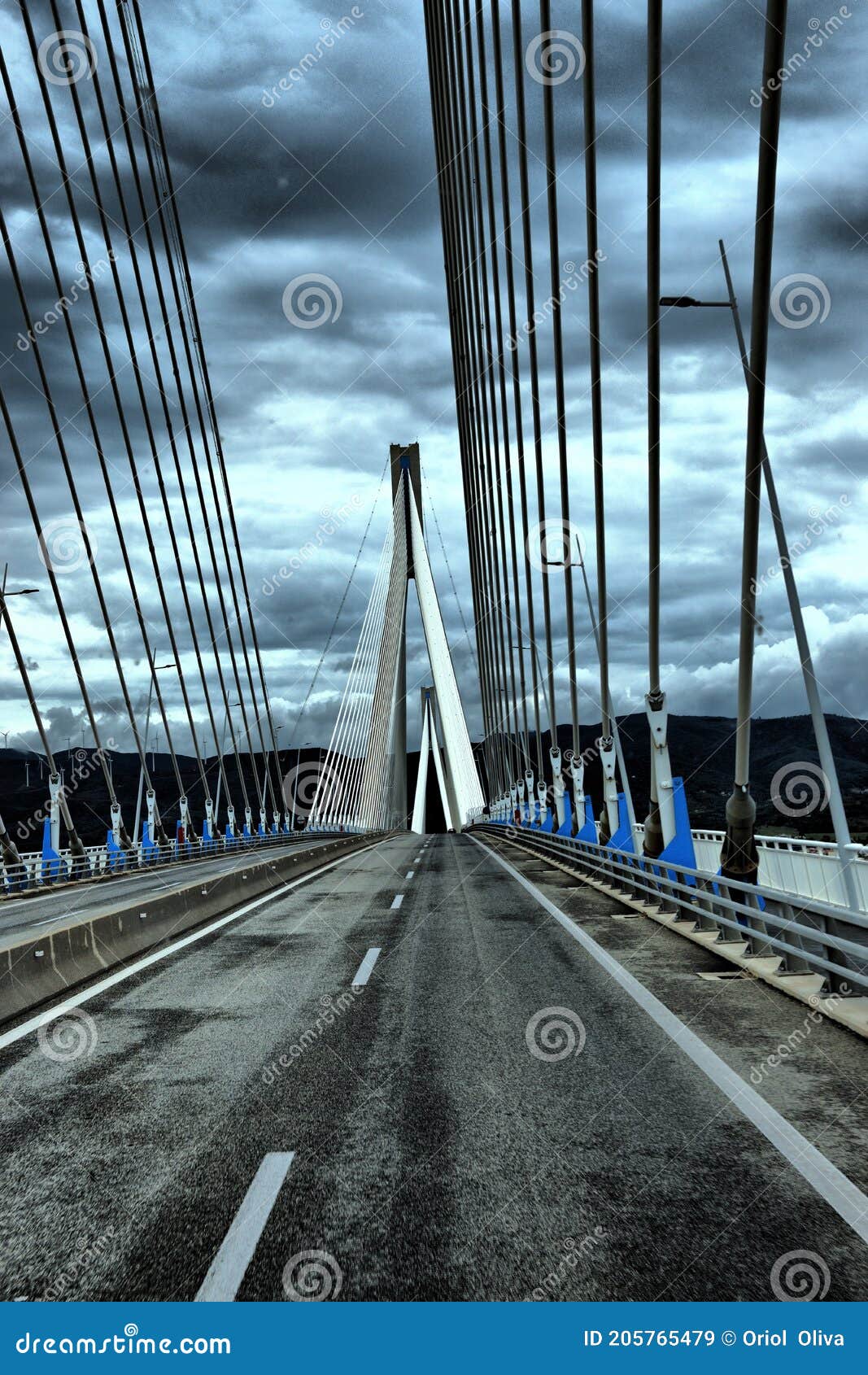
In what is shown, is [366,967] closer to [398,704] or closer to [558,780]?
[558,780]

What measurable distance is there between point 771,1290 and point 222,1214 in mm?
2107

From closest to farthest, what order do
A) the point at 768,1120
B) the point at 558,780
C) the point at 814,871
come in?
the point at 768,1120 < the point at 814,871 < the point at 558,780

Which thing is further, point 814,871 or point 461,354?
point 461,354

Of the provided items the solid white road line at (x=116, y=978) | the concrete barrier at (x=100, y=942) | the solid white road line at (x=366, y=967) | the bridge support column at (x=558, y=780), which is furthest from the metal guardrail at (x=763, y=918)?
the bridge support column at (x=558, y=780)

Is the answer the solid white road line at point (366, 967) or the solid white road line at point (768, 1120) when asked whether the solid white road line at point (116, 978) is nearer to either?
the solid white road line at point (366, 967)

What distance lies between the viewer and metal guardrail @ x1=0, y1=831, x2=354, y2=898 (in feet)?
93.4

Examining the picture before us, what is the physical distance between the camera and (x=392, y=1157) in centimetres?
493

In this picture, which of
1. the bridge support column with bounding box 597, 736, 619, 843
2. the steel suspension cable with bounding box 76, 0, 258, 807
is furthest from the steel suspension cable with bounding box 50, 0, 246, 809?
the bridge support column with bounding box 597, 736, 619, 843

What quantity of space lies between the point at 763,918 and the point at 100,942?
6874 millimetres

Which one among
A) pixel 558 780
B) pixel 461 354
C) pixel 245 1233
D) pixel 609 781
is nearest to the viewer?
pixel 245 1233

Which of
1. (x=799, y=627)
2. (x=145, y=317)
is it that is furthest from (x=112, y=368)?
(x=799, y=627)

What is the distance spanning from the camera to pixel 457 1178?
460 cm

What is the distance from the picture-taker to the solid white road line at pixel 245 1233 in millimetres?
3555
